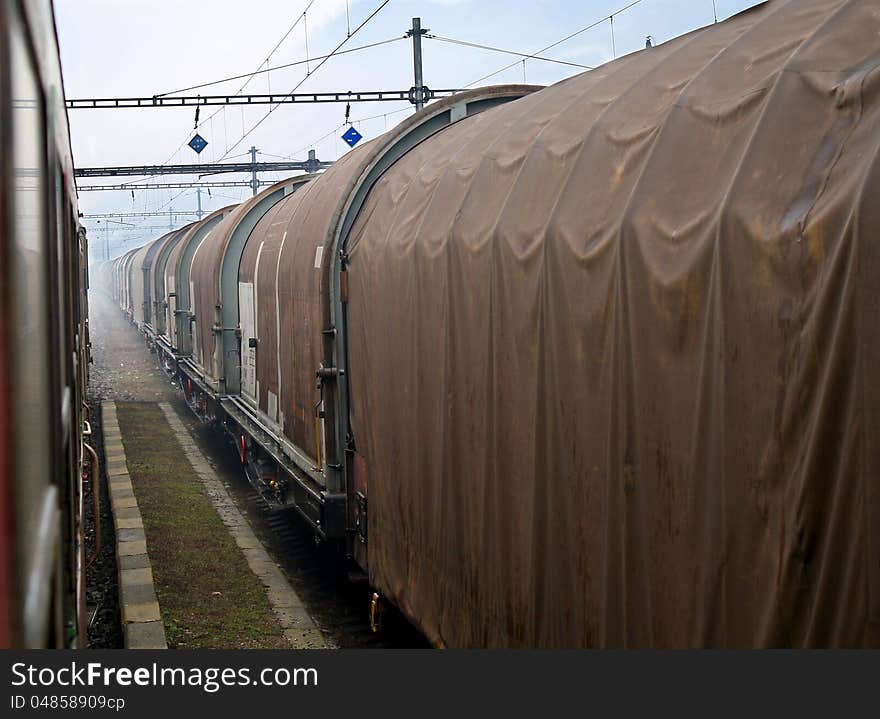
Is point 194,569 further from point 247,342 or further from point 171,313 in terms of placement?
point 171,313

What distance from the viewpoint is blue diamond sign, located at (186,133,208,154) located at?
31267mm

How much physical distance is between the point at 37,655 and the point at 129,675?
0.43 metres

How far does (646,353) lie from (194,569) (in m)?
7.23


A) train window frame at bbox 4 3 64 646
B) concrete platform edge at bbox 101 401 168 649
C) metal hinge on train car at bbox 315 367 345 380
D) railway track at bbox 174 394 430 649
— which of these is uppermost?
train window frame at bbox 4 3 64 646

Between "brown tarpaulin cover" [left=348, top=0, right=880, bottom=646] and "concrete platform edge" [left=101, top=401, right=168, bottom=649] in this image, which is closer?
"brown tarpaulin cover" [left=348, top=0, right=880, bottom=646]

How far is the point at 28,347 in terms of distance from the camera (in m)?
1.81

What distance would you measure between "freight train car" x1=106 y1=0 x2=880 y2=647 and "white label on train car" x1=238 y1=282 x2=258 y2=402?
5.38 meters

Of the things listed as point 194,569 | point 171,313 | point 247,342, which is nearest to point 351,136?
point 171,313

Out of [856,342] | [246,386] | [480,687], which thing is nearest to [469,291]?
[480,687]

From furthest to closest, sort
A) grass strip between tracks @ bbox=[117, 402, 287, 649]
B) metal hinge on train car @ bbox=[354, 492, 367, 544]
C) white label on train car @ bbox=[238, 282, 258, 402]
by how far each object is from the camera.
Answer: white label on train car @ bbox=[238, 282, 258, 402] < grass strip between tracks @ bbox=[117, 402, 287, 649] < metal hinge on train car @ bbox=[354, 492, 367, 544]

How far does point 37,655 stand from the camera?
68.7 inches

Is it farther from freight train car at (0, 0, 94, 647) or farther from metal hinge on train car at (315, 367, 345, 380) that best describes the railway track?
freight train car at (0, 0, 94, 647)

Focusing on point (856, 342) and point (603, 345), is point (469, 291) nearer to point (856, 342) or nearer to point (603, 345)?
point (603, 345)

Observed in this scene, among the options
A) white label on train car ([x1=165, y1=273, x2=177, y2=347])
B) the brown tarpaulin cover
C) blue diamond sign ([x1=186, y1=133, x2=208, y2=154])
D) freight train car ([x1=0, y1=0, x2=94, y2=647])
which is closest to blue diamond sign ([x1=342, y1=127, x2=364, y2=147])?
blue diamond sign ([x1=186, y1=133, x2=208, y2=154])
